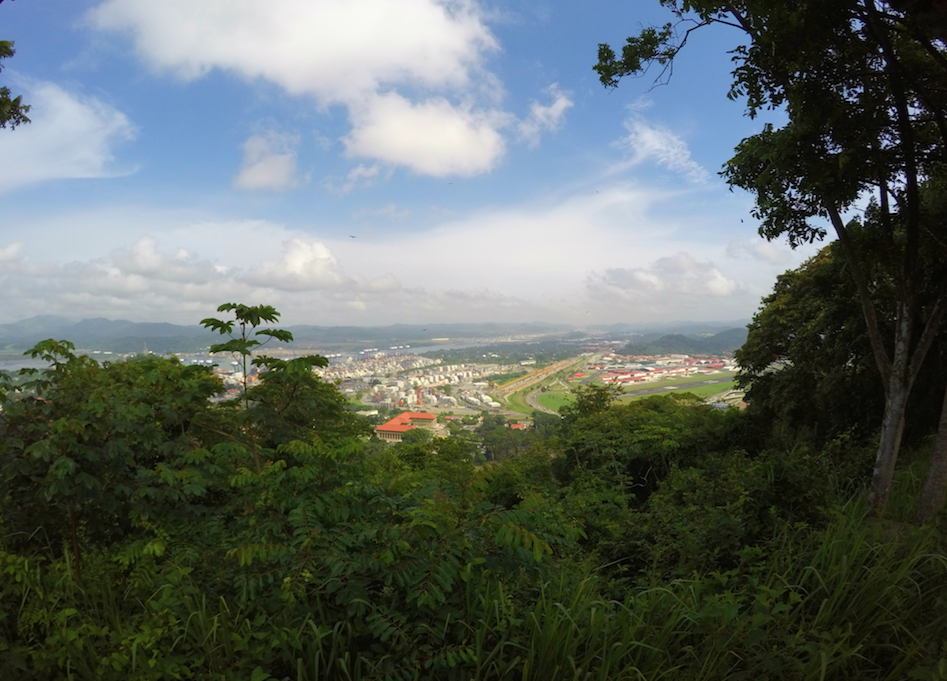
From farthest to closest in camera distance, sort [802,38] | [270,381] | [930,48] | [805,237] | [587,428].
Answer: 1. [587,428]
2. [805,237]
3. [802,38]
4. [930,48]
5. [270,381]

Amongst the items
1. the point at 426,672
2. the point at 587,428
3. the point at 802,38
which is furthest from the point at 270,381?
the point at 587,428

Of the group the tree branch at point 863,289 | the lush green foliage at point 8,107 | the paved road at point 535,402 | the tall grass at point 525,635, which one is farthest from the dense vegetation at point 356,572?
the paved road at point 535,402

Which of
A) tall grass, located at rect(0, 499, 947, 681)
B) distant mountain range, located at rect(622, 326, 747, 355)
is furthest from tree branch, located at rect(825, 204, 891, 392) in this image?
distant mountain range, located at rect(622, 326, 747, 355)

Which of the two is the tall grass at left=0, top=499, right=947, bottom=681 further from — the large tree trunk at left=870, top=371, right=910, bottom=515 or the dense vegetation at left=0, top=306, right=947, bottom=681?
the large tree trunk at left=870, top=371, right=910, bottom=515

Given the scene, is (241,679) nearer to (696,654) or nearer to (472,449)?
(696,654)

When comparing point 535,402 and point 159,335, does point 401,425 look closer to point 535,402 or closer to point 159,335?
point 159,335

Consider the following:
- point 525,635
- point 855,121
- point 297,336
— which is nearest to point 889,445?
point 855,121
